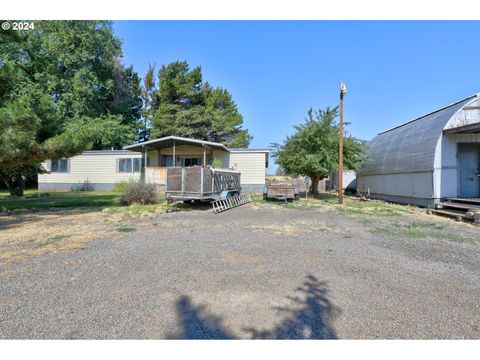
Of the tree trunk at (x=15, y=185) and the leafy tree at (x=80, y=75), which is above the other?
the leafy tree at (x=80, y=75)

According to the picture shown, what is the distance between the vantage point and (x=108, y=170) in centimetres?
2031

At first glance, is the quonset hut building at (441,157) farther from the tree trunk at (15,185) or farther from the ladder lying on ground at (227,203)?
the tree trunk at (15,185)

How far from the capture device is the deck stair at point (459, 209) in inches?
323

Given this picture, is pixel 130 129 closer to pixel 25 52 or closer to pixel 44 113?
pixel 25 52

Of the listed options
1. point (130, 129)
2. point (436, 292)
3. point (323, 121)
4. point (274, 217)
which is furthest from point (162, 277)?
point (130, 129)

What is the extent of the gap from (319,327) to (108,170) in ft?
71.1

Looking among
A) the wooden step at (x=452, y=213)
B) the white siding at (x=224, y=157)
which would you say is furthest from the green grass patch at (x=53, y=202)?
the wooden step at (x=452, y=213)

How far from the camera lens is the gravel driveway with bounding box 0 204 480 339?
2305mm

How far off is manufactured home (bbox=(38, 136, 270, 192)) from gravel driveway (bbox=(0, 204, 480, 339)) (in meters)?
13.5

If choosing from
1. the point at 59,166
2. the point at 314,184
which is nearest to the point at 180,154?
the point at 59,166

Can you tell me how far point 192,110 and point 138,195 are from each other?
1926 cm

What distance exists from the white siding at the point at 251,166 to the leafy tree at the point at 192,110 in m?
11.8

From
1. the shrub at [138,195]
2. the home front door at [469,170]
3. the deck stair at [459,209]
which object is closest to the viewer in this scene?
the deck stair at [459,209]

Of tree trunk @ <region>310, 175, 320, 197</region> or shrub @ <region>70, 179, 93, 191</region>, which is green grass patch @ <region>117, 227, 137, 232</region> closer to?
tree trunk @ <region>310, 175, 320, 197</region>
